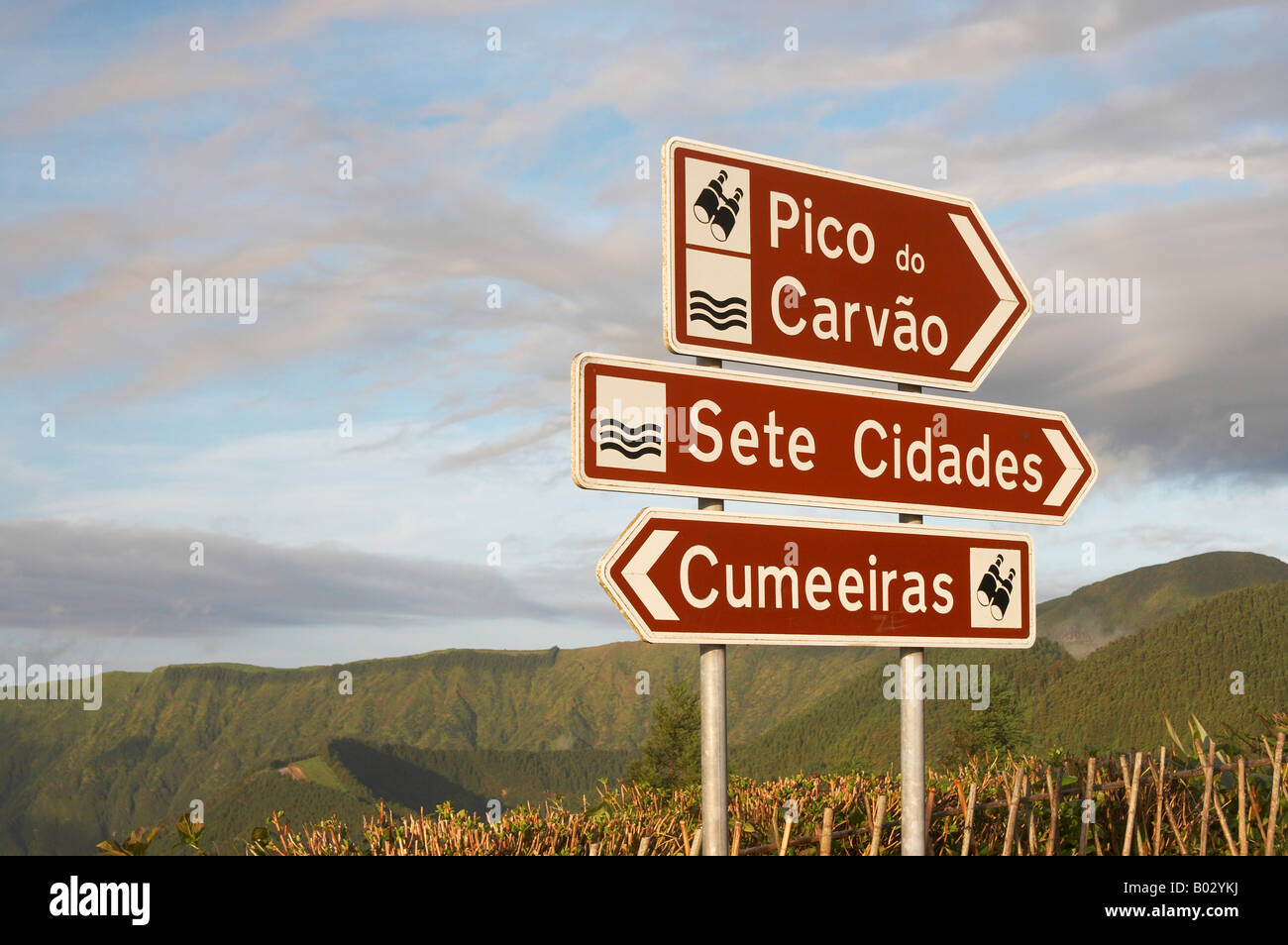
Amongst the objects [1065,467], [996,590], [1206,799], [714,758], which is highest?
[1065,467]

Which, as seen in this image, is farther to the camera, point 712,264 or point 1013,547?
point 1013,547

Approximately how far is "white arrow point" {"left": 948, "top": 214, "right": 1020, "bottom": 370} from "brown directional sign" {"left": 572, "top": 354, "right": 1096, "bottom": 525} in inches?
17.3

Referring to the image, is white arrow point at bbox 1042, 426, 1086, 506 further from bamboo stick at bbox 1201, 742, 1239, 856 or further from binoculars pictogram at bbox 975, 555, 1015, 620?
bamboo stick at bbox 1201, 742, 1239, 856

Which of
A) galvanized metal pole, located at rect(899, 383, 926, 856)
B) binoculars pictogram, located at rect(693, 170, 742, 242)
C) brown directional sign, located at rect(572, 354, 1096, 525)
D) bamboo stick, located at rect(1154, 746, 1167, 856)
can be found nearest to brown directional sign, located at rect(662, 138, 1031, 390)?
binoculars pictogram, located at rect(693, 170, 742, 242)

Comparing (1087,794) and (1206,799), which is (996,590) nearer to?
(1087,794)

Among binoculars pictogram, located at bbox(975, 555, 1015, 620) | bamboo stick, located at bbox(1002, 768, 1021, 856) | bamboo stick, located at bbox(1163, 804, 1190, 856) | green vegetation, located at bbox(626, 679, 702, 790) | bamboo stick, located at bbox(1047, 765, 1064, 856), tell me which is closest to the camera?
binoculars pictogram, located at bbox(975, 555, 1015, 620)

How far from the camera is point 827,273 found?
232 inches

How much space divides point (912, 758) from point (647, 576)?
197cm

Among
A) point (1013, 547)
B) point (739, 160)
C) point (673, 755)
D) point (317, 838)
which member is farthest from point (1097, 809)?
point (673, 755)

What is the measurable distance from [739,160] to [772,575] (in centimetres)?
206

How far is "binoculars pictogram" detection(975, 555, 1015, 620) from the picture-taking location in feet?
19.8

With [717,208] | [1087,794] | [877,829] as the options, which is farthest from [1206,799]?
[717,208]

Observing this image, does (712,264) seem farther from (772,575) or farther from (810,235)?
(772,575)
